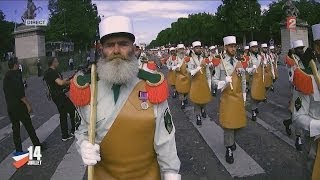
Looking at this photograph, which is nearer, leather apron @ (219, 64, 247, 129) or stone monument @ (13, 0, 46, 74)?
leather apron @ (219, 64, 247, 129)

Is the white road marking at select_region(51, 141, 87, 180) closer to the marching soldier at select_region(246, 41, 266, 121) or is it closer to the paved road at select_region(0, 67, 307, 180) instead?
the paved road at select_region(0, 67, 307, 180)

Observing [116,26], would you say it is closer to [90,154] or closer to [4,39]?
[90,154]

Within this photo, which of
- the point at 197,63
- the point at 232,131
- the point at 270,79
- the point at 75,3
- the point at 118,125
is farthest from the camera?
the point at 75,3

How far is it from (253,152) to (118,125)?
17.8ft

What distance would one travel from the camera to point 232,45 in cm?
830

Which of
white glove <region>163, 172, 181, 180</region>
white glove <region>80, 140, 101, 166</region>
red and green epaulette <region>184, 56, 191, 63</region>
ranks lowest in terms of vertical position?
white glove <region>163, 172, 181, 180</region>

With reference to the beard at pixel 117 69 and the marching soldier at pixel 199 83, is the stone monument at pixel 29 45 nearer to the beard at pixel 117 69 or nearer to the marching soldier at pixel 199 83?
the marching soldier at pixel 199 83

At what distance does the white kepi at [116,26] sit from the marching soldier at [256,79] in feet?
28.7

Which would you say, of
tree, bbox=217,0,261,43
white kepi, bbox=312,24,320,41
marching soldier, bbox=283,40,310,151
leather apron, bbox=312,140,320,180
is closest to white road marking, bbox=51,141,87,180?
marching soldier, bbox=283,40,310,151

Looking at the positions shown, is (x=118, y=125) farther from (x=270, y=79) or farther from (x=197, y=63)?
(x=270, y=79)

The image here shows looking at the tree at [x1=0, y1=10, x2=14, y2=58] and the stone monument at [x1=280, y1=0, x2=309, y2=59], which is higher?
the tree at [x1=0, y1=10, x2=14, y2=58]

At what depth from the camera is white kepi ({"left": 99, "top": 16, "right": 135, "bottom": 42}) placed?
3410mm

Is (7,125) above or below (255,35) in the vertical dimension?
below

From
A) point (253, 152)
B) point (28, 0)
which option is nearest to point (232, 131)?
point (253, 152)
